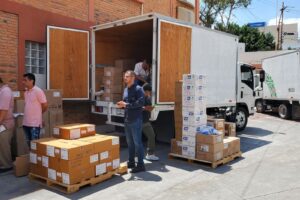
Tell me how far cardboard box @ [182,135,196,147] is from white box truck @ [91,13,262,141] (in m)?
0.79

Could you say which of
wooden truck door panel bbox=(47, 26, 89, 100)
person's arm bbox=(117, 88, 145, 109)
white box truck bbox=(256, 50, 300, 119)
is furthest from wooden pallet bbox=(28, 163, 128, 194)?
white box truck bbox=(256, 50, 300, 119)

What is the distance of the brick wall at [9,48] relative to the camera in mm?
8254

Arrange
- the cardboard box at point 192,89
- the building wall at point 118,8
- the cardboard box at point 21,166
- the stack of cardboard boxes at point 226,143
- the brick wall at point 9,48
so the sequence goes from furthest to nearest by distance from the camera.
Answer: the building wall at point 118,8
the brick wall at point 9,48
the stack of cardboard boxes at point 226,143
the cardboard box at point 192,89
the cardboard box at point 21,166

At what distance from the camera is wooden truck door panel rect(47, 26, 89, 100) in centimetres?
893

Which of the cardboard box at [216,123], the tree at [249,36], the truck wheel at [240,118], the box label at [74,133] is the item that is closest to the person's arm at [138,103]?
the box label at [74,133]

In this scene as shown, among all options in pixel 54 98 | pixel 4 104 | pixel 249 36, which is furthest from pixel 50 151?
pixel 249 36

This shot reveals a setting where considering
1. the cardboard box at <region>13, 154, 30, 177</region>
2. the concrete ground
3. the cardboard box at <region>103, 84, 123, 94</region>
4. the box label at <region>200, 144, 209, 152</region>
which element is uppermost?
the cardboard box at <region>103, 84, 123, 94</region>

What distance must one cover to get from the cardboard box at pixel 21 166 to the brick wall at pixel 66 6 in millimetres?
4129

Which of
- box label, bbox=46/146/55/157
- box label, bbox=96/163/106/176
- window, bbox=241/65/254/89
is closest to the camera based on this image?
box label, bbox=46/146/55/157

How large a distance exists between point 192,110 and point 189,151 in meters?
0.90

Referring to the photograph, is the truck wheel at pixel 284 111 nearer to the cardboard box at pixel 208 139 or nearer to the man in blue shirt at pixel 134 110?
the cardboard box at pixel 208 139

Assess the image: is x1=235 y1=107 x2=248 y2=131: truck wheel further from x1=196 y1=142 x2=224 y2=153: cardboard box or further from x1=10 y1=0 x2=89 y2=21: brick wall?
x1=10 y1=0 x2=89 y2=21: brick wall

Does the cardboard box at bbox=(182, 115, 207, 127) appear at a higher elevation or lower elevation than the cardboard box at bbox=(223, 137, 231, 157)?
higher

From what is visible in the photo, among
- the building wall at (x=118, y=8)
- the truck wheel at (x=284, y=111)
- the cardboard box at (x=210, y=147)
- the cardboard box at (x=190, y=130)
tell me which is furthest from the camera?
the truck wheel at (x=284, y=111)
